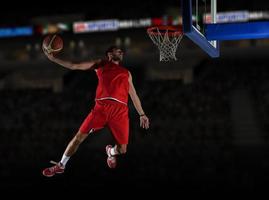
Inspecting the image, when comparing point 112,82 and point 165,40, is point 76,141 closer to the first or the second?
point 112,82

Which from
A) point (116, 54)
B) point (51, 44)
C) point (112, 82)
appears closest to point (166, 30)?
point (116, 54)

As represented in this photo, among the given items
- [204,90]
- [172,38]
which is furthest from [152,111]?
[172,38]

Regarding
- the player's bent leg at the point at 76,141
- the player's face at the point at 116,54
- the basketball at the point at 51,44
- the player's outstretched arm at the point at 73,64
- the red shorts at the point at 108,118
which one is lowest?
the player's bent leg at the point at 76,141

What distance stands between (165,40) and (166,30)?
25 centimetres

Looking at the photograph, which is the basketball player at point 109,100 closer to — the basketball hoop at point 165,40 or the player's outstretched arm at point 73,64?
the player's outstretched arm at point 73,64

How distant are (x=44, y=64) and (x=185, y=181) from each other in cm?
1279

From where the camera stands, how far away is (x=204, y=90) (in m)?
20.7

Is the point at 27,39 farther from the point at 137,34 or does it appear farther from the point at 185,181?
the point at 185,181

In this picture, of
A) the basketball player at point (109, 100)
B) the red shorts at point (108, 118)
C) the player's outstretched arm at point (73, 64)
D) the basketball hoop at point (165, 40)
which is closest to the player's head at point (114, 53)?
the basketball player at point (109, 100)

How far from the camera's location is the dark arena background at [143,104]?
15.2 metres

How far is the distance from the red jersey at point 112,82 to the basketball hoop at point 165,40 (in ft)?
2.58

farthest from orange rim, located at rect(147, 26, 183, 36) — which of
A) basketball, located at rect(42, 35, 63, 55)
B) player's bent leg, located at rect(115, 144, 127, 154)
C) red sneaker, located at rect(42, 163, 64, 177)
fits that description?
red sneaker, located at rect(42, 163, 64, 177)

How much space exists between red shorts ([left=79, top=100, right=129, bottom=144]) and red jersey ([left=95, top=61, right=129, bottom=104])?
0.08 metres

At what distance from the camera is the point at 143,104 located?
67.8ft
